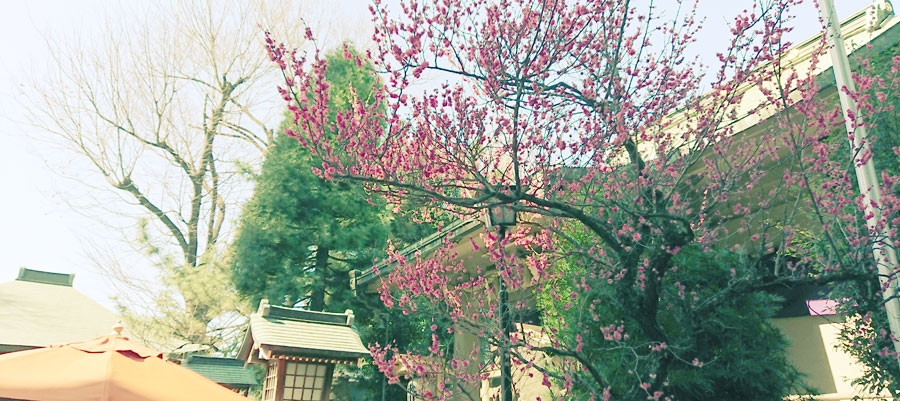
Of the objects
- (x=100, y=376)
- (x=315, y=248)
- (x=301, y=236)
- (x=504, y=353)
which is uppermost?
(x=301, y=236)

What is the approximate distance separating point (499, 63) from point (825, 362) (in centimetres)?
679

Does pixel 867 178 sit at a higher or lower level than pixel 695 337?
higher

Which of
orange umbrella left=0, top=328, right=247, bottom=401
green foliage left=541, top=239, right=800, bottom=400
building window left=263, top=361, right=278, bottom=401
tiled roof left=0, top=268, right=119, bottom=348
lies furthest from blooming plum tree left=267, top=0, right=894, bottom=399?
tiled roof left=0, top=268, right=119, bottom=348

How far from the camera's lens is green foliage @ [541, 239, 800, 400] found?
5016 millimetres

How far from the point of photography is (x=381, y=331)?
17.0 m

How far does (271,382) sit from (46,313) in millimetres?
15234

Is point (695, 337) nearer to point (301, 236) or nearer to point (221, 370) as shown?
point (221, 370)

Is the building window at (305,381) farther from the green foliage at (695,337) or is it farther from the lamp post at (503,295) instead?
the green foliage at (695,337)

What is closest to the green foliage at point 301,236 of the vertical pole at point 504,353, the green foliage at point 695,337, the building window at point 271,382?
the building window at point 271,382

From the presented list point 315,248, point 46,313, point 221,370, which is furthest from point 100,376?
point 46,313

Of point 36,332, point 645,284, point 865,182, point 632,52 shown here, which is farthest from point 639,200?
point 36,332

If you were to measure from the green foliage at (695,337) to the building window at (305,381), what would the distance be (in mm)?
4793

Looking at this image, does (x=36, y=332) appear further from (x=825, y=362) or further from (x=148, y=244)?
(x=825, y=362)

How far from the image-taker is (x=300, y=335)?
933 cm
